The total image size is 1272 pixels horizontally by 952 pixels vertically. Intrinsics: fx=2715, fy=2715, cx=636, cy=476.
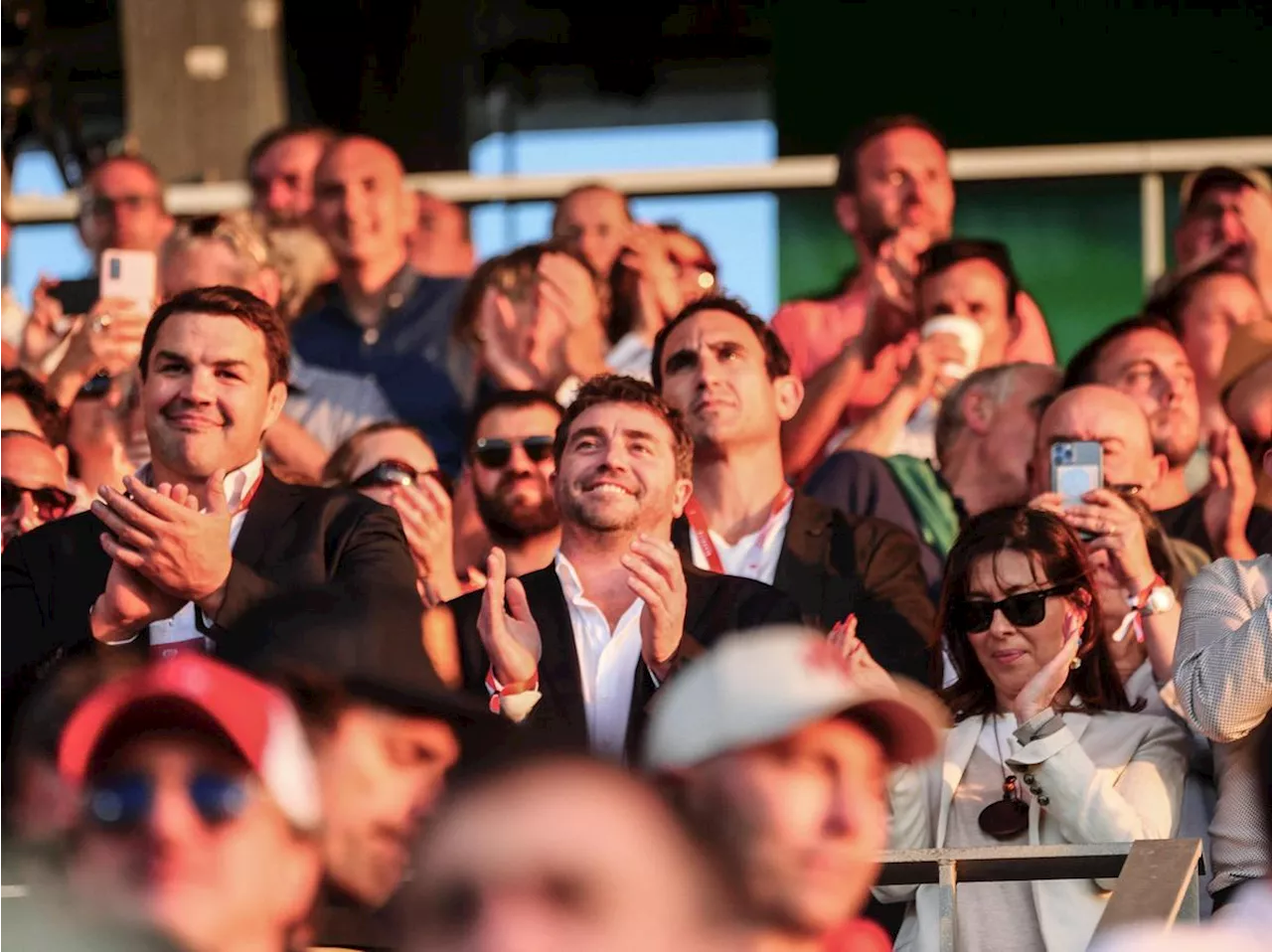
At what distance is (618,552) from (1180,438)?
190 cm

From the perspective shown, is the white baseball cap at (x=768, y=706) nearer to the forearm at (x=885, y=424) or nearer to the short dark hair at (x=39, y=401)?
the forearm at (x=885, y=424)

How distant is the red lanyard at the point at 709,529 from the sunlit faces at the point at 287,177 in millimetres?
2583

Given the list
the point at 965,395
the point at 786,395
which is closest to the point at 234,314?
the point at 786,395

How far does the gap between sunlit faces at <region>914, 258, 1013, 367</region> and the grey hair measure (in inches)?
19.4

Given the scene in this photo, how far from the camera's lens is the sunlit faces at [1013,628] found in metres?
5.86

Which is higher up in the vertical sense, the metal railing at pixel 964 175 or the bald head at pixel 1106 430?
the metal railing at pixel 964 175

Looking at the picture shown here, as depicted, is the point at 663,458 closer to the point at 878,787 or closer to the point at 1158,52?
the point at 878,787

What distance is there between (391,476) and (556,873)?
439 centimetres

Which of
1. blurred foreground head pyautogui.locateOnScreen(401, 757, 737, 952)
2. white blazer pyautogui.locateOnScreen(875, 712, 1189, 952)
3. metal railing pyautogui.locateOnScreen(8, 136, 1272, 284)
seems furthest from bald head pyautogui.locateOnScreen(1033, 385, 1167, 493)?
blurred foreground head pyautogui.locateOnScreen(401, 757, 737, 952)

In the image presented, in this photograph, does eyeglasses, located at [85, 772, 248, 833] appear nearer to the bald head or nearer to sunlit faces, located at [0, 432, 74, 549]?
sunlit faces, located at [0, 432, 74, 549]

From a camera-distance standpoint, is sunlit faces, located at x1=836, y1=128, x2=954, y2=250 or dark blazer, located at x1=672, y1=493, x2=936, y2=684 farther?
sunlit faces, located at x1=836, y1=128, x2=954, y2=250

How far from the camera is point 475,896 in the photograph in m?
2.71

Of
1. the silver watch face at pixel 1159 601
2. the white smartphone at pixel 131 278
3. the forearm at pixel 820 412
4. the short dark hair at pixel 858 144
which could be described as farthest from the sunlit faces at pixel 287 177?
the silver watch face at pixel 1159 601

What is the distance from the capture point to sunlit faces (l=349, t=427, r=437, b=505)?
7305 millimetres
